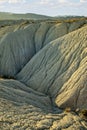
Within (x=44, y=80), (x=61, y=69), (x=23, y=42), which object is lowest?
(x=23, y=42)

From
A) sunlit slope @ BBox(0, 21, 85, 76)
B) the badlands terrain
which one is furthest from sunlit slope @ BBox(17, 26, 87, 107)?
sunlit slope @ BBox(0, 21, 85, 76)

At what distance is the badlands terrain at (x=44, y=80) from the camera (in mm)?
18094

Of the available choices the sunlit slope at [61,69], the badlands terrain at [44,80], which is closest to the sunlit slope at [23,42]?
the badlands terrain at [44,80]

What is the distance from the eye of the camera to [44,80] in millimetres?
28688

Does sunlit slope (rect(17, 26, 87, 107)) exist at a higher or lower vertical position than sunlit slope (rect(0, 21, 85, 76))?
higher

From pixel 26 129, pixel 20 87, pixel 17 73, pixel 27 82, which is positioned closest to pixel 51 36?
pixel 17 73

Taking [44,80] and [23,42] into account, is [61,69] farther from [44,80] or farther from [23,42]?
[23,42]

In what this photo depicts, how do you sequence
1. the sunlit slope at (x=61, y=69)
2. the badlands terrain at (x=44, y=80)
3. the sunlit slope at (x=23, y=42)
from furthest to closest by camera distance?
the sunlit slope at (x=23, y=42)
the sunlit slope at (x=61, y=69)
the badlands terrain at (x=44, y=80)

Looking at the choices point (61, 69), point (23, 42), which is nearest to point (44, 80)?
point (61, 69)

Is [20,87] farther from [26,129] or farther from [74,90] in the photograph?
[26,129]

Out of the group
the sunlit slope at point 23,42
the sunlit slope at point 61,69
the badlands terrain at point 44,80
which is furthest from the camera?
the sunlit slope at point 23,42

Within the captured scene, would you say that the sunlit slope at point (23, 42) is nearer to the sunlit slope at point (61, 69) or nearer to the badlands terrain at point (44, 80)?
the badlands terrain at point (44, 80)

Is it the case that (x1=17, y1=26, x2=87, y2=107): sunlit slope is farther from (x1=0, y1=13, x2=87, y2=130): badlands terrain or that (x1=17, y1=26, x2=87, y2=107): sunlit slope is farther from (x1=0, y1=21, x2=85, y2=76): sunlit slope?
(x1=0, y1=21, x2=85, y2=76): sunlit slope

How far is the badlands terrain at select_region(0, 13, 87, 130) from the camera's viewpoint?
18094mm
